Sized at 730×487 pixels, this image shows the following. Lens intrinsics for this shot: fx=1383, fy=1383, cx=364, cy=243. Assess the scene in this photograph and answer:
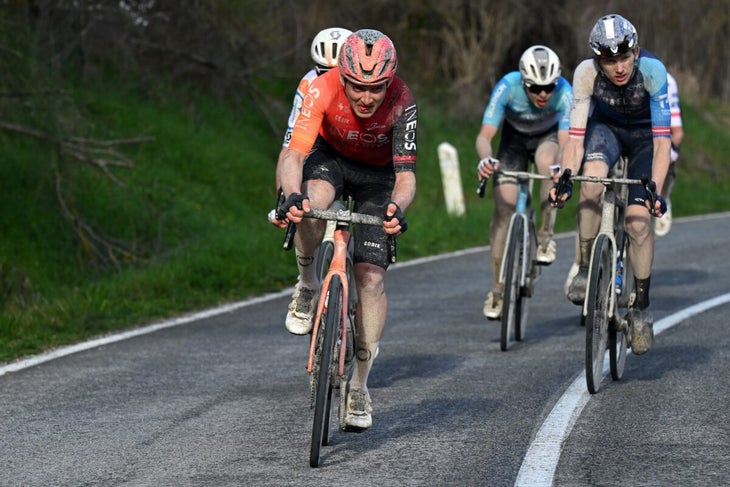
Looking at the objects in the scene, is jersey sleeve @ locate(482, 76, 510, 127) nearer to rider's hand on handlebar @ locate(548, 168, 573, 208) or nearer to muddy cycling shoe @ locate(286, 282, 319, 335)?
rider's hand on handlebar @ locate(548, 168, 573, 208)

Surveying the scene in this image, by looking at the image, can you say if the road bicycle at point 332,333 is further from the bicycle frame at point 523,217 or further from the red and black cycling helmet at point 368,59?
the bicycle frame at point 523,217

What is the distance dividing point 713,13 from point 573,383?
30.2m

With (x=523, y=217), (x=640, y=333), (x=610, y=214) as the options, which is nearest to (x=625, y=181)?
(x=610, y=214)

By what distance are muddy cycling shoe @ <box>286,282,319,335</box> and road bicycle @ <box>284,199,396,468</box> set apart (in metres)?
0.60

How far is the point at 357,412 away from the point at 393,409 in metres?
0.90

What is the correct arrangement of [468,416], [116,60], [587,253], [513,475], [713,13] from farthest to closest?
[713,13]
[116,60]
[587,253]
[468,416]
[513,475]

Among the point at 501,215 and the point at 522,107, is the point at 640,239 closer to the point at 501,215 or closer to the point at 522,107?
the point at 501,215

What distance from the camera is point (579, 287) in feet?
28.7

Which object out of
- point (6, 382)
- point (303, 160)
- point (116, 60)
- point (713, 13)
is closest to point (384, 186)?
point (303, 160)

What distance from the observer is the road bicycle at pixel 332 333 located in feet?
19.9

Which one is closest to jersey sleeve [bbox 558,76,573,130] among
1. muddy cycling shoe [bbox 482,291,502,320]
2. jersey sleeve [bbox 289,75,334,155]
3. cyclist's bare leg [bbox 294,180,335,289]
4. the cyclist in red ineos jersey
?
muddy cycling shoe [bbox 482,291,502,320]

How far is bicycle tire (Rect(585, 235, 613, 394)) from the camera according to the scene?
7.78m

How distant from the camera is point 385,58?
645 cm

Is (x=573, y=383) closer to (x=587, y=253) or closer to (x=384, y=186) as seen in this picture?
(x=587, y=253)
